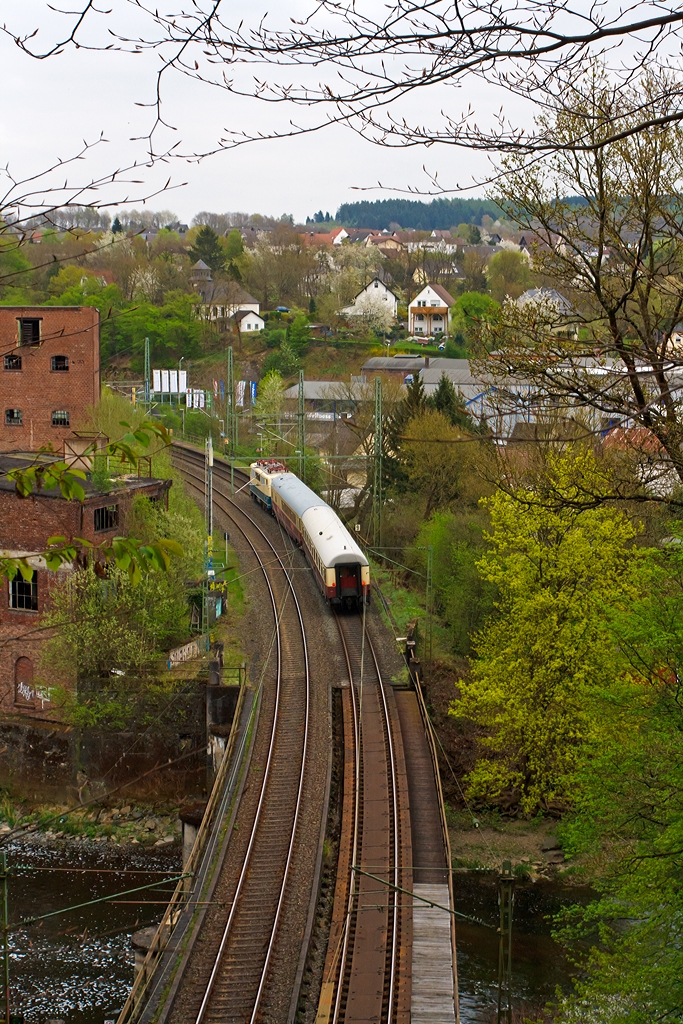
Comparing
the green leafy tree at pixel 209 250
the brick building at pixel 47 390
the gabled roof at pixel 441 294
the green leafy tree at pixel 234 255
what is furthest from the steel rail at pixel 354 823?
the green leafy tree at pixel 209 250

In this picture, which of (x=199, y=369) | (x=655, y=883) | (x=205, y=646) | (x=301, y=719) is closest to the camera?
(x=655, y=883)

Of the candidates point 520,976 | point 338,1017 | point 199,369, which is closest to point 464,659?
point 520,976

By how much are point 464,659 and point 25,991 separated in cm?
1544

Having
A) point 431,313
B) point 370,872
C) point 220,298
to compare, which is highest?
point 220,298

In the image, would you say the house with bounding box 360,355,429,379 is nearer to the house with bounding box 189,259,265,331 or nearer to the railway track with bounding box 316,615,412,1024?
the house with bounding box 189,259,265,331

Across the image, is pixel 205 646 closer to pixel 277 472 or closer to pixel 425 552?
pixel 425 552

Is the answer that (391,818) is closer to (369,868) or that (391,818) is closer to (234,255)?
(369,868)

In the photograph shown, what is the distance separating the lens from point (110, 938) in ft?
67.1

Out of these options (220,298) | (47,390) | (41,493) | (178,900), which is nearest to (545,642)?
(178,900)

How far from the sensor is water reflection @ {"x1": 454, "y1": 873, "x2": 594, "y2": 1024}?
1775cm

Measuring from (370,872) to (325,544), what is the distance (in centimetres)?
1309

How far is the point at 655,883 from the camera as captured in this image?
13242 mm

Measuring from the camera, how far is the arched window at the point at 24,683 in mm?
27508

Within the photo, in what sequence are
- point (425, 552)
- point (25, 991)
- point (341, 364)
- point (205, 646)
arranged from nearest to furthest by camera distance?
point (25, 991) < point (205, 646) < point (425, 552) < point (341, 364)
